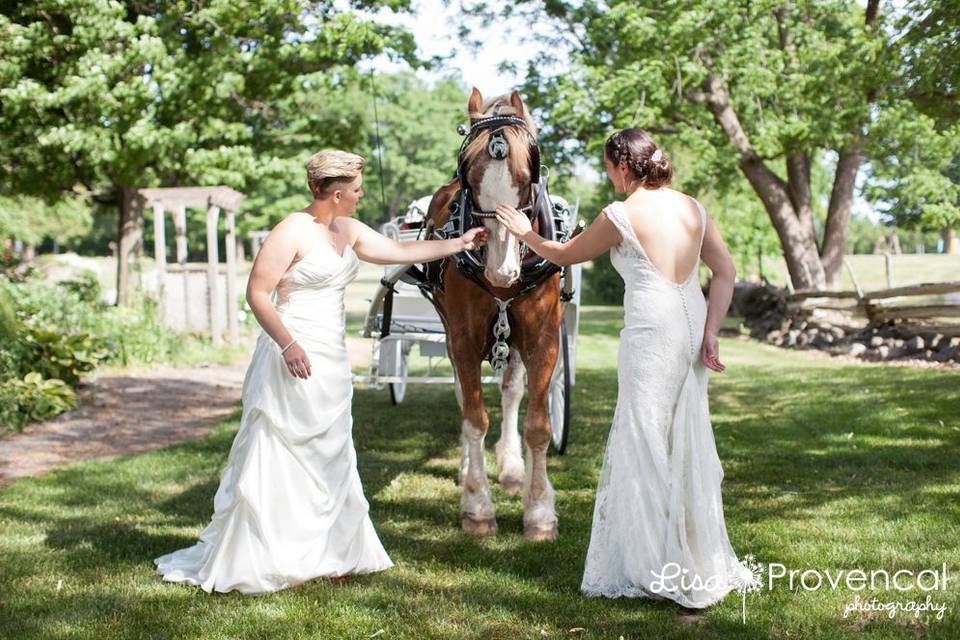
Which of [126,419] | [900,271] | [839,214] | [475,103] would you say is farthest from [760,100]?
[900,271]

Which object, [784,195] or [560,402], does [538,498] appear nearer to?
[560,402]

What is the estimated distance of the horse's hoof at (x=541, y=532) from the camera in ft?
17.4

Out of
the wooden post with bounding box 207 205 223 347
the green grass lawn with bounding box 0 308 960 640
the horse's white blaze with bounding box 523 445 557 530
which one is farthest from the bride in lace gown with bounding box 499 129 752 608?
the wooden post with bounding box 207 205 223 347

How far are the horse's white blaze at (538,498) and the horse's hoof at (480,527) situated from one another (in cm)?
19

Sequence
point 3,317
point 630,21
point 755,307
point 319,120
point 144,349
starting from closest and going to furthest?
point 3,317
point 144,349
point 630,21
point 319,120
point 755,307

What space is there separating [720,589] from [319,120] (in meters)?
16.2

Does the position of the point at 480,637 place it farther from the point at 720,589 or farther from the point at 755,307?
the point at 755,307

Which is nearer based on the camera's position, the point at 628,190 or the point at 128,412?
the point at 628,190

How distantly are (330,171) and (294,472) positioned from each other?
1.42m

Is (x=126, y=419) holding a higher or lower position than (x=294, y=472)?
lower

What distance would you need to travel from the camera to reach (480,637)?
388cm

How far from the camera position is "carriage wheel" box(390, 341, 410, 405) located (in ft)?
31.4

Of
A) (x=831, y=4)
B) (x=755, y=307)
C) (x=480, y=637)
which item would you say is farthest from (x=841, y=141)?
(x=480, y=637)

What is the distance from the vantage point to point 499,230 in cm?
477
